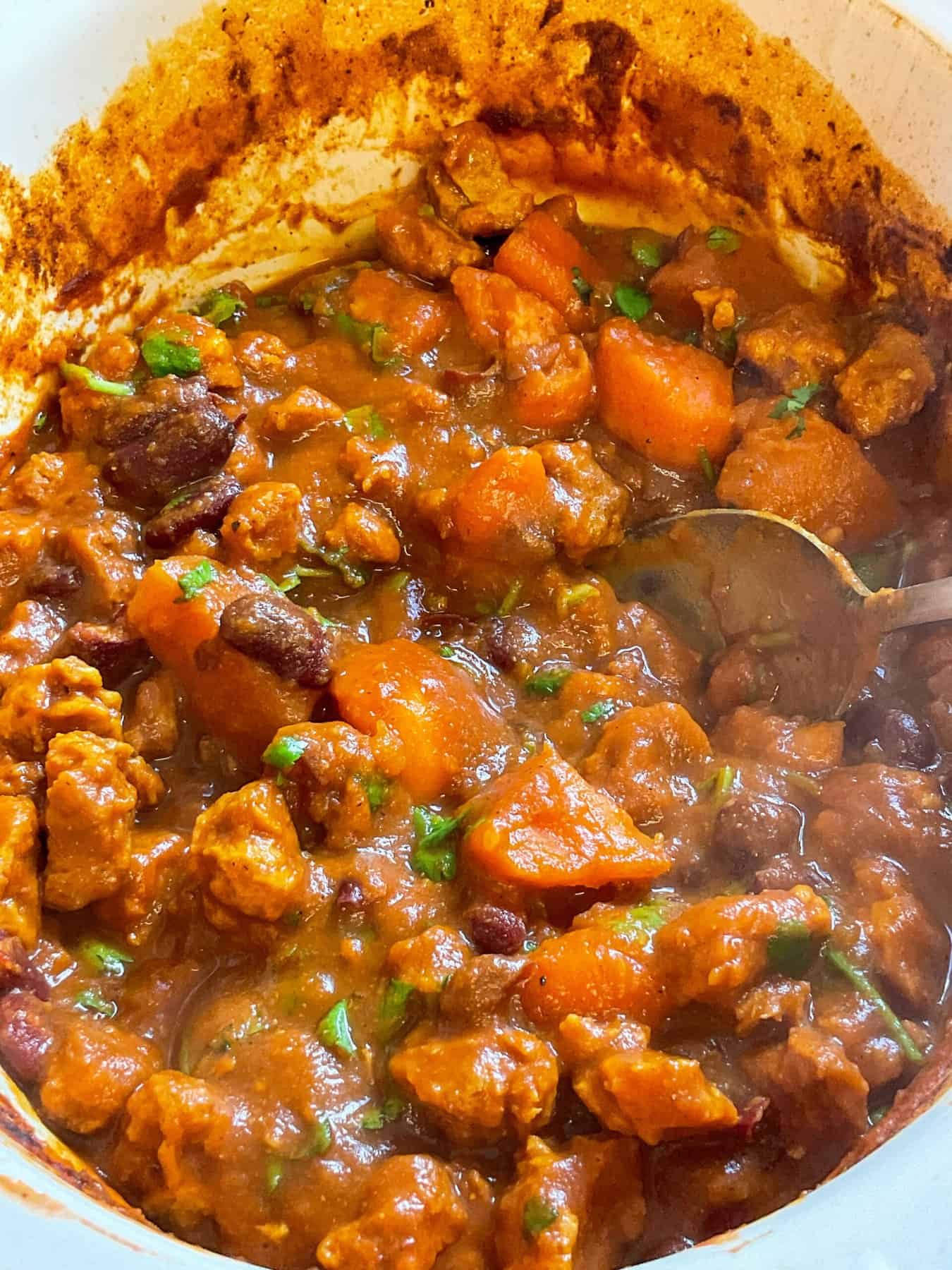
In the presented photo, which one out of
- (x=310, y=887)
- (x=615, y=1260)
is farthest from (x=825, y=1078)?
(x=310, y=887)

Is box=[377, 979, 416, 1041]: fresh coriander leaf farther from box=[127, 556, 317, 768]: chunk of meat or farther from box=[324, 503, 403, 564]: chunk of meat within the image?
box=[324, 503, 403, 564]: chunk of meat

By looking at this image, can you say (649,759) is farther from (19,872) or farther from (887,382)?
(19,872)

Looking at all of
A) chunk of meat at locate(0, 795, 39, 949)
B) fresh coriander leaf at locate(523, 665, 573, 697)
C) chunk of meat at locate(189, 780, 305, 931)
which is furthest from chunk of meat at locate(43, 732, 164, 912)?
fresh coriander leaf at locate(523, 665, 573, 697)

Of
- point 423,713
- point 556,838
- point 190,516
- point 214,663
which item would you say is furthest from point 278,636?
point 556,838

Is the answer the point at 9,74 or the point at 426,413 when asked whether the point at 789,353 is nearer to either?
the point at 426,413

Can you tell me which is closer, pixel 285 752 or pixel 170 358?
pixel 285 752

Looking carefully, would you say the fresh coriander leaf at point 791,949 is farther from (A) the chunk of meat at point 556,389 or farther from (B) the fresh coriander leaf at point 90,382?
(B) the fresh coriander leaf at point 90,382
